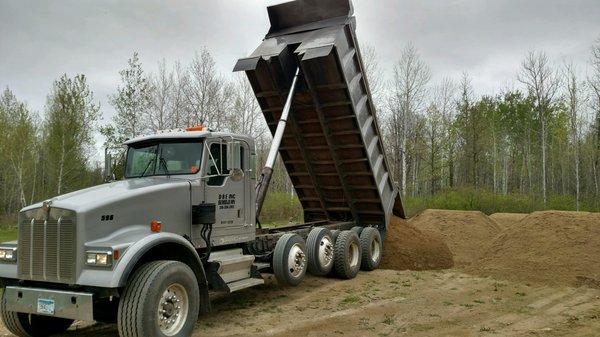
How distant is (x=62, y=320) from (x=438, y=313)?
200 inches

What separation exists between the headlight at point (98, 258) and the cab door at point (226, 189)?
1.82 metres

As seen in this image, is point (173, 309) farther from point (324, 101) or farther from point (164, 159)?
point (324, 101)

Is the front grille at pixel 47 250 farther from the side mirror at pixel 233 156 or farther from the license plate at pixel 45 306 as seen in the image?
the side mirror at pixel 233 156

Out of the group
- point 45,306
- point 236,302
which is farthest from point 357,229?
Result: point 45,306

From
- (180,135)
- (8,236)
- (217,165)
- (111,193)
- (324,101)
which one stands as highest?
(324,101)

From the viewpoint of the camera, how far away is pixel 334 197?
1112 cm

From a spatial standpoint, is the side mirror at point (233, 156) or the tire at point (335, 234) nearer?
the side mirror at point (233, 156)

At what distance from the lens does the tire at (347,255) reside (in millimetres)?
9320

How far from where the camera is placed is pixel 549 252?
10539mm

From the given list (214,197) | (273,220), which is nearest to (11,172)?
(273,220)

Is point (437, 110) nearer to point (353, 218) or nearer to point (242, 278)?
point (353, 218)

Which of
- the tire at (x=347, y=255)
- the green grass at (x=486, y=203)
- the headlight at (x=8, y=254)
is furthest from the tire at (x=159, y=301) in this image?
the green grass at (x=486, y=203)

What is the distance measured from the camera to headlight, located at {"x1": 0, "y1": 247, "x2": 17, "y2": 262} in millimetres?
5434

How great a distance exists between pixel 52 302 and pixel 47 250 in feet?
1.88
